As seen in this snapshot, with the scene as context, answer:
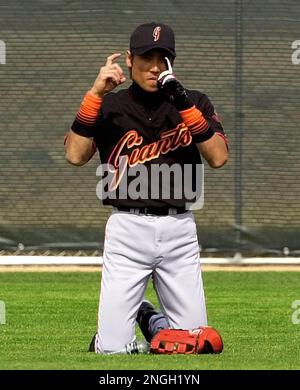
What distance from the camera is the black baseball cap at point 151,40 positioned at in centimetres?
680

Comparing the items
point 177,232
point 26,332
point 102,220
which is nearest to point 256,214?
point 102,220

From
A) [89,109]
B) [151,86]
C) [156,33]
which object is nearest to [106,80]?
[89,109]

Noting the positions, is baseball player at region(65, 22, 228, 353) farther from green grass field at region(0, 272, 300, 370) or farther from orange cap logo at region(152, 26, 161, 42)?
green grass field at region(0, 272, 300, 370)

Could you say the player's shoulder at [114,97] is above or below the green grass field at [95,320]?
above

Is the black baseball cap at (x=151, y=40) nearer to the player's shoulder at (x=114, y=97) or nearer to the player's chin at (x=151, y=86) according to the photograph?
the player's chin at (x=151, y=86)

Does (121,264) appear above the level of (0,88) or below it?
below

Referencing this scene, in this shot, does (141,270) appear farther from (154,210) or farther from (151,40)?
(151,40)

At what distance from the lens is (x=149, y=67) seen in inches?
271

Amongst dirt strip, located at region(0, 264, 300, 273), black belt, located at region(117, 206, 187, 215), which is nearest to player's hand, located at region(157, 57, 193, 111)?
black belt, located at region(117, 206, 187, 215)

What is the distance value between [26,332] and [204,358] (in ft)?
6.08

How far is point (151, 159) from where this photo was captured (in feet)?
22.5

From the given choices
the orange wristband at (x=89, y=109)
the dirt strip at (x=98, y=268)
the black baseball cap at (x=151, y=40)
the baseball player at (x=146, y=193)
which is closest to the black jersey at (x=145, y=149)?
the baseball player at (x=146, y=193)

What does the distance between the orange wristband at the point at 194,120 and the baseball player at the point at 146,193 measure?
57 millimetres

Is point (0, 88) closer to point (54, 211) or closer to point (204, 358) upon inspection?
point (54, 211)
